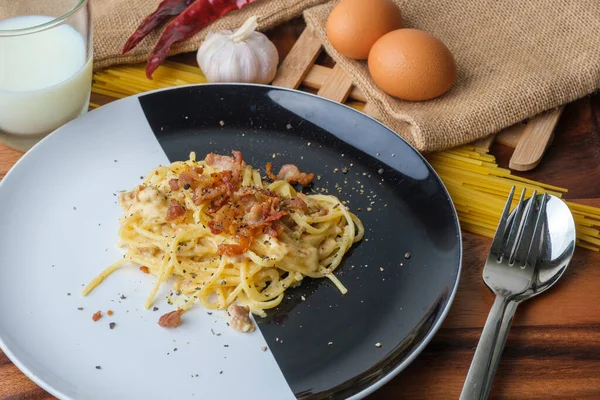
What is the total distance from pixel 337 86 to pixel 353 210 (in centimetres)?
102

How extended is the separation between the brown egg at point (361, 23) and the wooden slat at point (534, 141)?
2.94 ft

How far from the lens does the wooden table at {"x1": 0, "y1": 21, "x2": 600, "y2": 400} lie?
266 centimetres

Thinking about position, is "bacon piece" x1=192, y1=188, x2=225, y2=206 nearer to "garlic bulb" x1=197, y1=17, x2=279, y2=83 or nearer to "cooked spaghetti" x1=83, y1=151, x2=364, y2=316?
"cooked spaghetti" x1=83, y1=151, x2=364, y2=316

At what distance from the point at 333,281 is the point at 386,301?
226mm

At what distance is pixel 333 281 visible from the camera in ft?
9.55

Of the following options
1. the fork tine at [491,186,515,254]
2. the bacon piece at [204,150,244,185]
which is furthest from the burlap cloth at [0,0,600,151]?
the bacon piece at [204,150,244,185]

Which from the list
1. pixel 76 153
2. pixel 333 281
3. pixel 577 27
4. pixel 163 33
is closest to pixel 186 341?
pixel 333 281

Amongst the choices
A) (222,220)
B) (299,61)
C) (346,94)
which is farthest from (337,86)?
(222,220)

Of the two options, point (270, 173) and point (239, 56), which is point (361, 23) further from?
point (270, 173)

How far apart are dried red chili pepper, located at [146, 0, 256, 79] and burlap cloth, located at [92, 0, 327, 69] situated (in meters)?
0.04

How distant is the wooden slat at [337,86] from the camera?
13.0ft

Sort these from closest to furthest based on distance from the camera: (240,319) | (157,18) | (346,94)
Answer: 1. (240,319)
2. (346,94)
3. (157,18)

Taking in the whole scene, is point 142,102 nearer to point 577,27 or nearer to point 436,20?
point 436,20

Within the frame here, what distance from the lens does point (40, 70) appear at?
3393 millimetres
